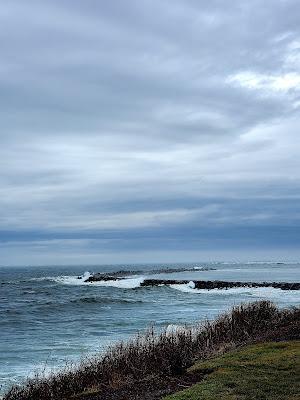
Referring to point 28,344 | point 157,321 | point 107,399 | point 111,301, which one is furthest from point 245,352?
point 111,301

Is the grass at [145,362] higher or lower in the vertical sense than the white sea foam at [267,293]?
Result: lower

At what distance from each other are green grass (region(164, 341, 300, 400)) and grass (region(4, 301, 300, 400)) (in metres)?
1.02

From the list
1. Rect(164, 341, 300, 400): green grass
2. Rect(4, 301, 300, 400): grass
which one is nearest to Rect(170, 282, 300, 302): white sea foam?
Rect(4, 301, 300, 400): grass

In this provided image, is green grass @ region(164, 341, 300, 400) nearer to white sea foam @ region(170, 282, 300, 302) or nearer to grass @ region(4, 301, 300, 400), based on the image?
grass @ region(4, 301, 300, 400)

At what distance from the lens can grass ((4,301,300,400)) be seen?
41.0 feet

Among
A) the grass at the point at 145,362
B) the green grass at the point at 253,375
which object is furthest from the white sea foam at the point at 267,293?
the green grass at the point at 253,375

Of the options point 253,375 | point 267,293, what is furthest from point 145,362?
point 267,293

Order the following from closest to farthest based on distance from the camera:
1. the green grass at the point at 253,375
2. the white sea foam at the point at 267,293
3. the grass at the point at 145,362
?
the green grass at the point at 253,375 < the grass at the point at 145,362 < the white sea foam at the point at 267,293

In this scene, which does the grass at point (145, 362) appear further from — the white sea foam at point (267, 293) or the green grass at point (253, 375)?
the white sea foam at point (267, 293)

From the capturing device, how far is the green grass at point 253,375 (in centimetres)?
977

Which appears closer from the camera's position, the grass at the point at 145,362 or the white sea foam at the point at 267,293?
the grass at the point at 145,362

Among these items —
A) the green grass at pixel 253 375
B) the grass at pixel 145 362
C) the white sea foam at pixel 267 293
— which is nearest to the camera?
the green grass at pixel 253 375

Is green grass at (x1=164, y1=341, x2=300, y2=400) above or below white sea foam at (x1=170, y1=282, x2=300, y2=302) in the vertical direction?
below

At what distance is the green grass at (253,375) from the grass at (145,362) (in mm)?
1024
